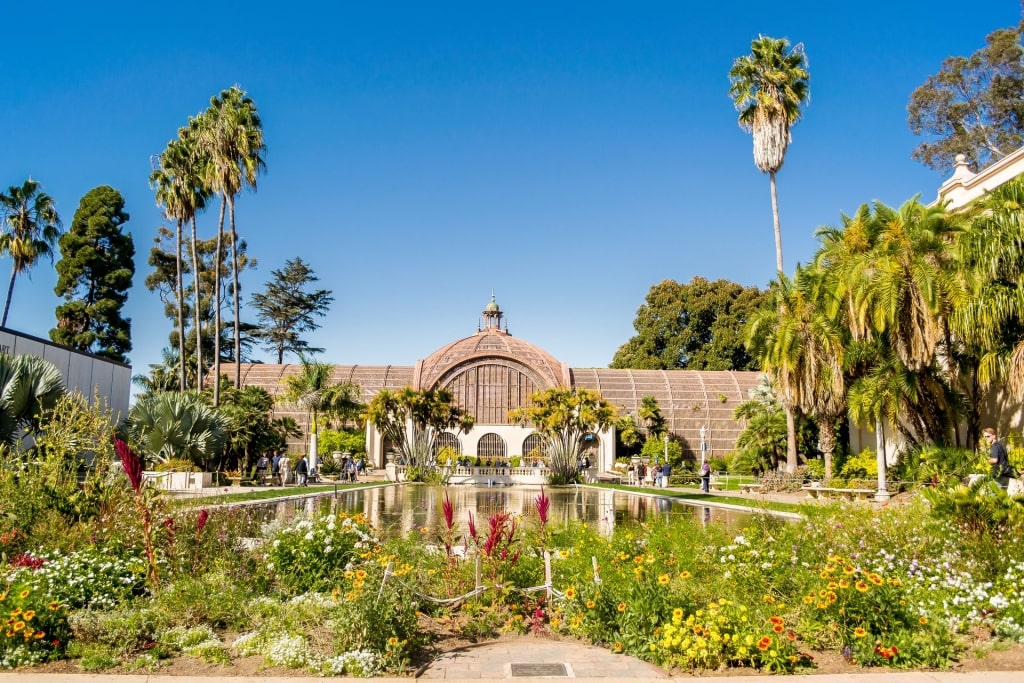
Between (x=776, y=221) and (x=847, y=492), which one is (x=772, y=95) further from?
(x=847, y=492)

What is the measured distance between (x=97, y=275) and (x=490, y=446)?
26461 millimetres

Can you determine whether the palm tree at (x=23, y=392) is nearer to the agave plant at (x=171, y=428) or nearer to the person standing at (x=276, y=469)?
the agave plant at (x=171, y=428)

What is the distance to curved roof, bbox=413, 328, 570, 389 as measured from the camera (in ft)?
158

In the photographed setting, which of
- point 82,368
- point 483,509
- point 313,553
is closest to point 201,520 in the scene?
point 313,553

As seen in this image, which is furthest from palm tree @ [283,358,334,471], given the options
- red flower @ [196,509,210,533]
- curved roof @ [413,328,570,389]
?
red flower @ [196,509,210,533]

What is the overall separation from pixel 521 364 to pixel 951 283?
3102cm

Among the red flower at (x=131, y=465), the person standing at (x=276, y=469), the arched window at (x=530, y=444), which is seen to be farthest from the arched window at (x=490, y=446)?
the red flower at (x=131, y=465)

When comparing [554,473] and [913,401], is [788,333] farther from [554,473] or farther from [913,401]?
[554,473]

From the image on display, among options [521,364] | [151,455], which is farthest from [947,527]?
[521,364]

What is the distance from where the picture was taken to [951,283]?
765 inches

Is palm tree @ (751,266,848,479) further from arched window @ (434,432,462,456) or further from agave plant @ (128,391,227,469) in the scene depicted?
arched window @ (434,432,462,456)

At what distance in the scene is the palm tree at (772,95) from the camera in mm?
29766

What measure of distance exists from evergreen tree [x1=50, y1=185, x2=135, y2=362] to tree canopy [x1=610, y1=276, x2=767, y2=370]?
3988 cm

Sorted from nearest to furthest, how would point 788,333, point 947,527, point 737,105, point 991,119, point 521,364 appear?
point 947,527 → point 788,333 → point 737,105 → point 991,119 → point 521,364
